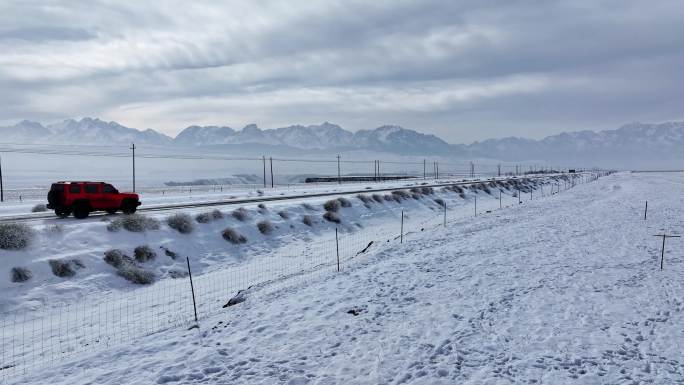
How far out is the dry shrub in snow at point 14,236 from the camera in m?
18.9

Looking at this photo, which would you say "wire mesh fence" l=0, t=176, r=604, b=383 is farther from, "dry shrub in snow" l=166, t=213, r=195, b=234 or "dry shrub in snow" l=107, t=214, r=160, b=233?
"dry shrub in snow" l=107, t=214, r=160, b=233

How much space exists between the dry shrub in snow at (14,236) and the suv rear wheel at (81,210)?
4216 mm

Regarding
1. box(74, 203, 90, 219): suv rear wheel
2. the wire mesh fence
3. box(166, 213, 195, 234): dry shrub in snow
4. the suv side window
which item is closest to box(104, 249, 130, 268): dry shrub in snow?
the wire mesh fence

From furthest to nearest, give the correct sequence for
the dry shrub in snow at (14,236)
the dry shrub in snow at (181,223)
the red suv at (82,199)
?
the dry shrub in snow at (181,223) < the red suv at (82,199) < the dry shrub in snow at (14,236)

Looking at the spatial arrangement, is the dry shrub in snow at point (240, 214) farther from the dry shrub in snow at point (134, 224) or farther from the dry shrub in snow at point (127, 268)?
the dry shrub in snow at point (127, 268)

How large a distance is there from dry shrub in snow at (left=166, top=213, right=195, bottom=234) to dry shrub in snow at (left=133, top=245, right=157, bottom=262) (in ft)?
10.6

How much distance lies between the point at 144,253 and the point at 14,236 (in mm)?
5373

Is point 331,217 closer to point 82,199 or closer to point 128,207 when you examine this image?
point 128,207

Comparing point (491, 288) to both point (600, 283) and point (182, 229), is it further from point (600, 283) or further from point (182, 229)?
point (182, 229)

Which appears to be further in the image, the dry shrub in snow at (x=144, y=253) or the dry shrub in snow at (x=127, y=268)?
the dry shrub in snow at (x=144, y=253)

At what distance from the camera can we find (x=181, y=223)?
26266 millimetres

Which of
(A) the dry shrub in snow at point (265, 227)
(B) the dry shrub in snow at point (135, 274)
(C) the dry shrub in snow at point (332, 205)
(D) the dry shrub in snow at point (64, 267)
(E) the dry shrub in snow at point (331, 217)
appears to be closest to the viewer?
(D) the dry shrub in snow at point (64, 267)

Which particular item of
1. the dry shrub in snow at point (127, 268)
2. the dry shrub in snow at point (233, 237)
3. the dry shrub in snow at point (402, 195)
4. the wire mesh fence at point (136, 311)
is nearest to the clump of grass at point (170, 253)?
the dry shrub in snow at point (127, 268)

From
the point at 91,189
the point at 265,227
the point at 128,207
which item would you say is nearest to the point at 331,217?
Result: the point at 265,227
